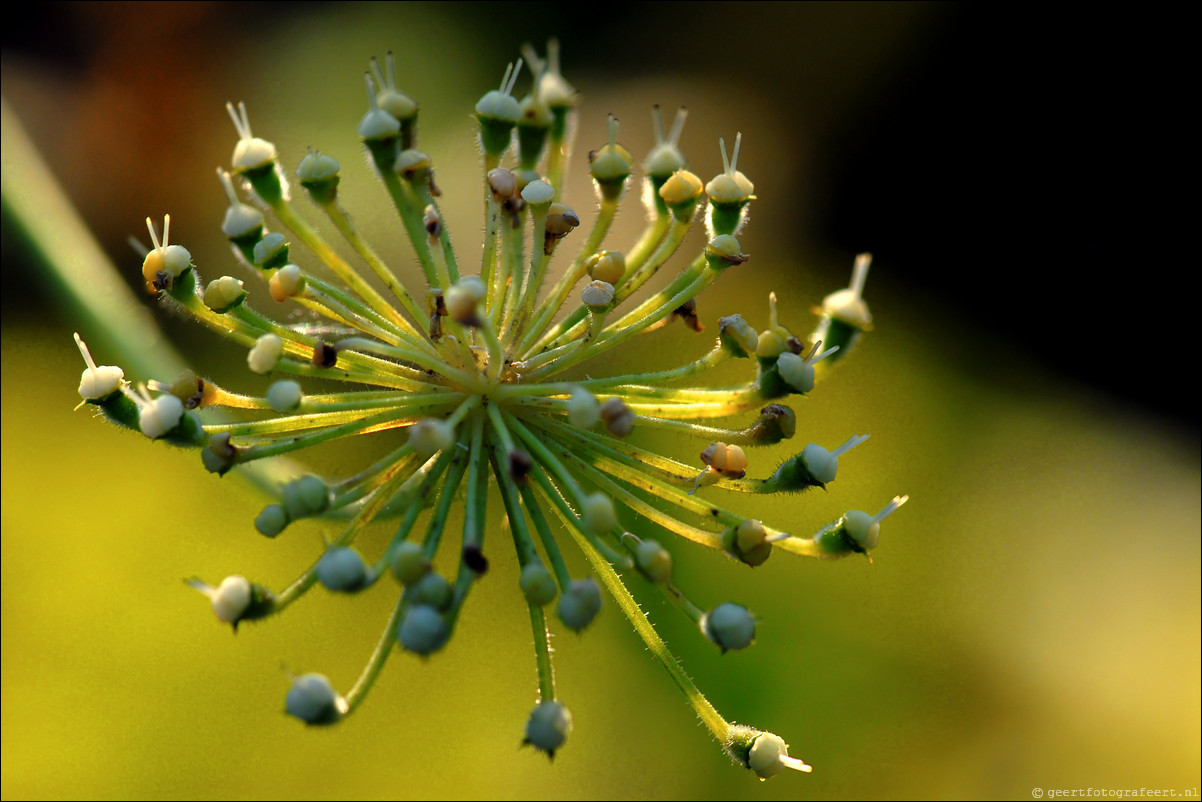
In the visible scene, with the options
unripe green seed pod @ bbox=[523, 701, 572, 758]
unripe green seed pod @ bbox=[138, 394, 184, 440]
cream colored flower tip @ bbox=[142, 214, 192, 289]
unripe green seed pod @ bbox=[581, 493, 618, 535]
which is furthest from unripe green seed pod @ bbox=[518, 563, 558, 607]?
cream colored flower tip @ bbox=[142, 214, 192, 289]

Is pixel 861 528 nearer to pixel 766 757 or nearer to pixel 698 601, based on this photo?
pixel 766 757

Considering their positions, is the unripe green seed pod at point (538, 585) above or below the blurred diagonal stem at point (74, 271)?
below

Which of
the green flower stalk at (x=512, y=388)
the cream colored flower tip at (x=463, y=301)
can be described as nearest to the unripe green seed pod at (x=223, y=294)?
the green flower stalk at (x=512, y=388)

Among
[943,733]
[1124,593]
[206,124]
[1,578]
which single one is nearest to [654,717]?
[943,733]

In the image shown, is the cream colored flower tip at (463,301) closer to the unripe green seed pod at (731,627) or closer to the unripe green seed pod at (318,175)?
the unripe green seed pod at (318,175)

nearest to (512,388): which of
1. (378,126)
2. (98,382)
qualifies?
(378,126)

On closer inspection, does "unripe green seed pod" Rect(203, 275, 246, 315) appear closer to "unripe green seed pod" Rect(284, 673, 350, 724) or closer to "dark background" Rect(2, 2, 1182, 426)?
"unripe green seed pod" Rect(284, 673, 350, 724)
